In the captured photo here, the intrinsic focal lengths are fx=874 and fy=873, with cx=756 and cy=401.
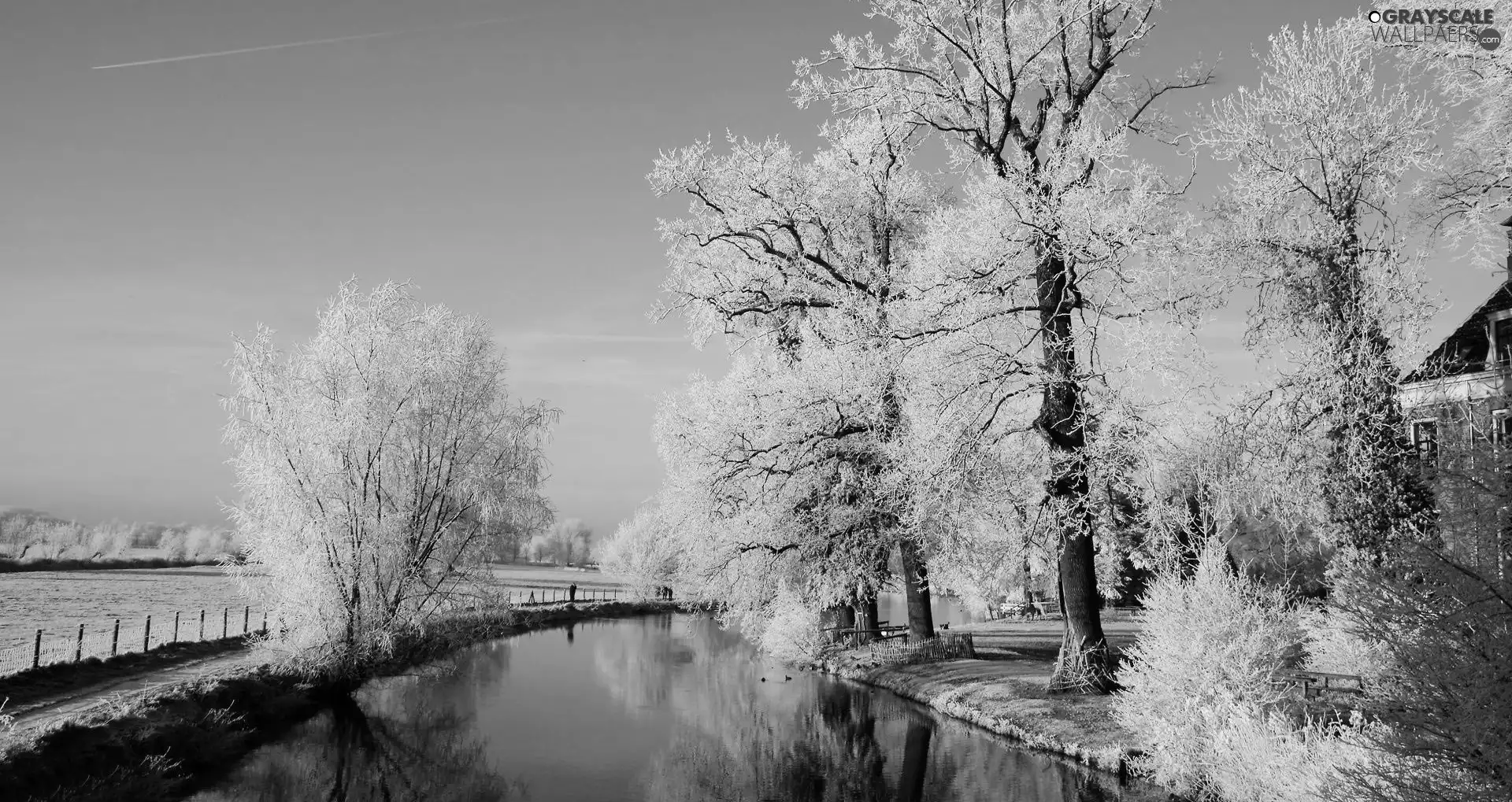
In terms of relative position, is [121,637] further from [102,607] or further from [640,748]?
[640,748]

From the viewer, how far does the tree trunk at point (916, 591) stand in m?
25.5

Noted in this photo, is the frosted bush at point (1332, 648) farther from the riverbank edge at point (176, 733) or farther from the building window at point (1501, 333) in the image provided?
the riverbank edge at point (176, 733)

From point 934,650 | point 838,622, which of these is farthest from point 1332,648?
point 838,622

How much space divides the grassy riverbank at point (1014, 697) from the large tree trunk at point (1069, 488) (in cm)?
67

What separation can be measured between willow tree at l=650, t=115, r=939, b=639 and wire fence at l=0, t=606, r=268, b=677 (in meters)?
15.2

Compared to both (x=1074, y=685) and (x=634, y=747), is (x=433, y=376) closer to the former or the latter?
(x=634, y=747)

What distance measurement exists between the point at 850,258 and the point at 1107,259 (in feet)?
30.6

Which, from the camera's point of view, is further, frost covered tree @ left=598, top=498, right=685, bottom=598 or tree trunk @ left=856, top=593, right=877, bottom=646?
frost covered tree @ left=598, top=498, right=685, bottom=598

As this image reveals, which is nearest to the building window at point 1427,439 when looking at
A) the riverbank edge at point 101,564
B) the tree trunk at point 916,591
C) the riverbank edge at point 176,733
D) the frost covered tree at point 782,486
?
the frost covered tree at point 782,486

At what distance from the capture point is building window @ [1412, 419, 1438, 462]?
725 cm

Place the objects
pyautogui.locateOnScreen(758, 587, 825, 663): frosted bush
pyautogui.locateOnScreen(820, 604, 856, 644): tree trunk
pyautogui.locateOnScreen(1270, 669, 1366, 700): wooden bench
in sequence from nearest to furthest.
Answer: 1. pyautogui.locateOnScreen(1270, 669, 1366, 700): wooden bench
2. pyautogui.locateOnScreen(758, 587, 825, 663): frosted bush
3. pyautogui.locateOnScreen(820, 604, 856, 644): tree trunk

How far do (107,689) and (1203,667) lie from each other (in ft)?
73.1

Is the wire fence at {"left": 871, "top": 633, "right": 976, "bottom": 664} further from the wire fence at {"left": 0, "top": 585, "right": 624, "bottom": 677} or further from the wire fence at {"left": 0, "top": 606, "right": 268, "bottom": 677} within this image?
the wire fence at {"left": 0, "top": 606, "right": 268, "bottom": 677}

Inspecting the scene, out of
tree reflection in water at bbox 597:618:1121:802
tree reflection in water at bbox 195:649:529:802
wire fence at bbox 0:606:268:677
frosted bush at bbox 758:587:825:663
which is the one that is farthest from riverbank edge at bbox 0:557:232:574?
tree reflection in water at bbox 597:618:1121:802
